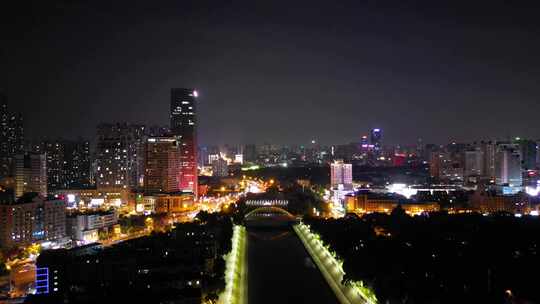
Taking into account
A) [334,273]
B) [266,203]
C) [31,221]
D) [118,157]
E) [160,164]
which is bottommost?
[334,273]

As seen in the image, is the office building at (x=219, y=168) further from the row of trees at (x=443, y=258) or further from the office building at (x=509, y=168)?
the row of trees at (x=443, y=258)

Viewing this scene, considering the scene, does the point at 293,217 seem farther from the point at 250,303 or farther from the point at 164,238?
the point at 250,303

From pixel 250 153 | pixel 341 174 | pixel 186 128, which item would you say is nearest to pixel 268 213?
pixel 186 128

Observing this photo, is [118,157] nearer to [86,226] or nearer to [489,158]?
[86,226]

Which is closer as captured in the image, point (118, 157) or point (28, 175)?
point (28, 175)

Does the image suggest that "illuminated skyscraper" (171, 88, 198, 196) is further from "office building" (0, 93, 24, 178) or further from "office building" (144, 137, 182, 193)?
"office building" (0, 93, 24, 178)

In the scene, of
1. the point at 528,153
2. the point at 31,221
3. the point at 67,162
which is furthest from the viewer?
the point at 528,153
